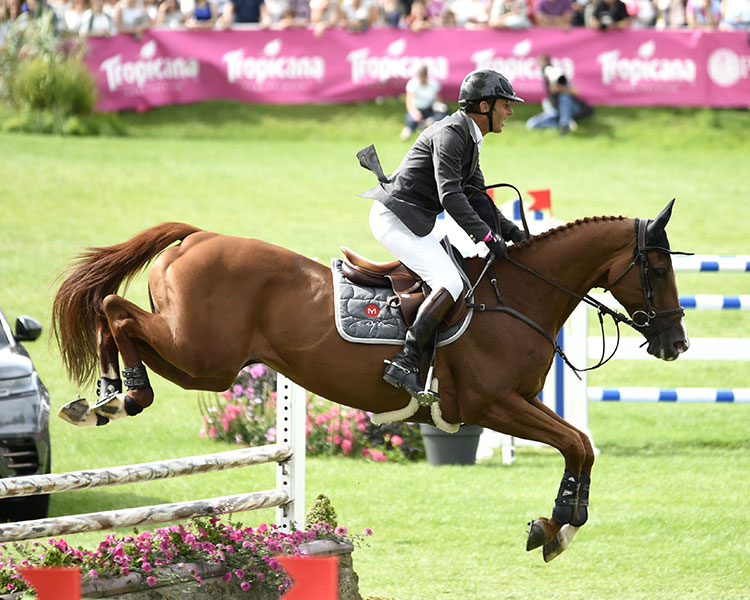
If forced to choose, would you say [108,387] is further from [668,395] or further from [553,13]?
[553,13]

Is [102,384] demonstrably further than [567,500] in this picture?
No

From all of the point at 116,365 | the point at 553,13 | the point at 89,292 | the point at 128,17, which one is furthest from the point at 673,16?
the point at 116,365

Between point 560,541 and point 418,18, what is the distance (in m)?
17.3

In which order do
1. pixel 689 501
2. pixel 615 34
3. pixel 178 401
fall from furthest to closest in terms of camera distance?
pixel 615 34 → pixel 178 401 → pixel 689 501

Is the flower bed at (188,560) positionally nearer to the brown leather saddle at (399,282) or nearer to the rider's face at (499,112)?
the brown leather saddle at (399,282)

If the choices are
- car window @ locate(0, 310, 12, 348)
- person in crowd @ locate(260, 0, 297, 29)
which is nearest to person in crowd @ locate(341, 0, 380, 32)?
person in crowd @ locate(260, 0, 297, 29)

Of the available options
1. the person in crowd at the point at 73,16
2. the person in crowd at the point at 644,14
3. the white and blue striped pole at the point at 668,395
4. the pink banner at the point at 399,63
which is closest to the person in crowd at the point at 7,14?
the person in crowd at the point at 73,16

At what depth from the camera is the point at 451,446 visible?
33.7ft

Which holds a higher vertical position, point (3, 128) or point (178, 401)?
point (3, 128)

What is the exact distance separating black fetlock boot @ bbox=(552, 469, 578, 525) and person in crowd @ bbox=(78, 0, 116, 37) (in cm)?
1792

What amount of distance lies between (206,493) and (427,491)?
1.72m

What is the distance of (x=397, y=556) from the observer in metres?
8.03

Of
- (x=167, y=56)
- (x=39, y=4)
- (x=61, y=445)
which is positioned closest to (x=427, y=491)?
(x=61, y=445)

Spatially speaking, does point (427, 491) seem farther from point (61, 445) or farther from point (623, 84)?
point (623, 84)
